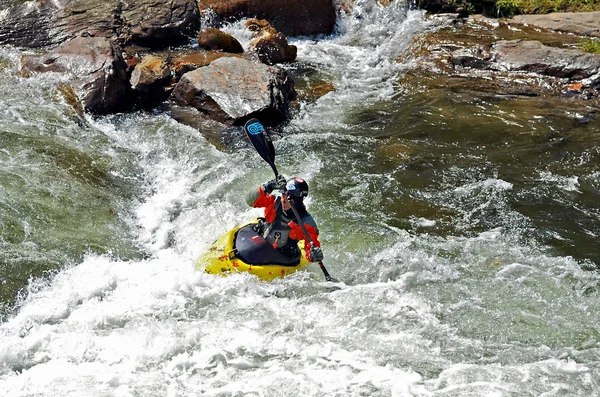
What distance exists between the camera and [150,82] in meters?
10.1

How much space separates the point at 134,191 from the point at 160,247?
130cm

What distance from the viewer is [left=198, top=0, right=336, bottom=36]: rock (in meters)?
13.1

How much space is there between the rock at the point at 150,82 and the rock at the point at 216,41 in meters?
1.32

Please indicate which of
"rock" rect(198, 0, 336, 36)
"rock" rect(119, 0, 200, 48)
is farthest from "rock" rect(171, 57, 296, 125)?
"rock" rect(198, 0, 336, 36)

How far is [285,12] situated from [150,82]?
4.29 m

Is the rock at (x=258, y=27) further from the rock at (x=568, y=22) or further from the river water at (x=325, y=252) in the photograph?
the rock at (x=568, y=22)

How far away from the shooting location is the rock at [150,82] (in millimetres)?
9977

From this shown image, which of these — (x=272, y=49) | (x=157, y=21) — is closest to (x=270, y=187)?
(x=272, y=49)

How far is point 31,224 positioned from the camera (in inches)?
262

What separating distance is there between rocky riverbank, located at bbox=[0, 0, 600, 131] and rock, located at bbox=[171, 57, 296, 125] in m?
0.02

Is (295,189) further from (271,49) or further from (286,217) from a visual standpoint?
(271,49)

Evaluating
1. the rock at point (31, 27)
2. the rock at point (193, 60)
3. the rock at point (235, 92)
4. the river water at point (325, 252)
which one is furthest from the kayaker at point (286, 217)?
the rock at point (31, 27)

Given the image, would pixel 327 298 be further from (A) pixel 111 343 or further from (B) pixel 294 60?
(B) pixel 294 60

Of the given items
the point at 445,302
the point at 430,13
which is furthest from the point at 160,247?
the point at 430,13
